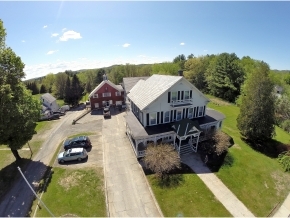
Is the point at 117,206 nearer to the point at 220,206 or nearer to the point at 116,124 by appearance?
the point at 220,206

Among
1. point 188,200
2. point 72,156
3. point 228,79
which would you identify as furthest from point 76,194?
point 228,79

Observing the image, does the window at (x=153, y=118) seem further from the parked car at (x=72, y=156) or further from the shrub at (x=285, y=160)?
the shrub at (x=285, y=160)

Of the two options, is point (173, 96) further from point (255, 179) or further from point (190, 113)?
point (255, 179)

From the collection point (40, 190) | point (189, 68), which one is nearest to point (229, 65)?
point (189, 68)

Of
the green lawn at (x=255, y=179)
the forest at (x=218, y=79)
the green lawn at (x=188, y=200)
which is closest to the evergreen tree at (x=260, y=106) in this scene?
the green lawn at (x=255, y=179)

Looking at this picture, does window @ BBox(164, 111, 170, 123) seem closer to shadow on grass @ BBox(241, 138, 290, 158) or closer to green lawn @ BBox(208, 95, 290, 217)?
green lawn @ BBox(208, 95, 290, 217)
